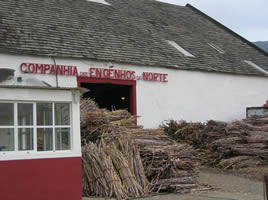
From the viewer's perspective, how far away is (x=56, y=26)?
55.6 ft

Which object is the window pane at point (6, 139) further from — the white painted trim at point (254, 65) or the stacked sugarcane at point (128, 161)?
the white painted trim at point (254, 65)

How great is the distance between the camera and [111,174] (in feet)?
32.9

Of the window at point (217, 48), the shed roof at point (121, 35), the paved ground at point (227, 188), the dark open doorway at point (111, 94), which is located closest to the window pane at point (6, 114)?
the paved ground at point (227, 188)

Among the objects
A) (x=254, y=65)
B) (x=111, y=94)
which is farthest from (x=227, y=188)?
(x=254, y=65)

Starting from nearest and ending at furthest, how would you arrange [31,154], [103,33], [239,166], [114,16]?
[31,154]
[239,166]
[103,33]
[114,16]

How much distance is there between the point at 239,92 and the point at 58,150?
1420cm

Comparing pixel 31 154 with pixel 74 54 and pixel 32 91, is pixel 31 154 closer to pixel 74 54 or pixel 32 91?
pixel 32 91

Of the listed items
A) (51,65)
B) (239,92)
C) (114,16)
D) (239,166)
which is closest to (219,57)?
(239,92)

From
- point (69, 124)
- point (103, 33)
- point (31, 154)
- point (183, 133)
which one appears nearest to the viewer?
point (31, 154)

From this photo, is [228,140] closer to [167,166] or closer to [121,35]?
[167,166]

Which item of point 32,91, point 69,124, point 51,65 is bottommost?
point 69,124

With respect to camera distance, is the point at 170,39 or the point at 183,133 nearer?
the point at 183,133

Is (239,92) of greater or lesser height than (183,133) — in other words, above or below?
above

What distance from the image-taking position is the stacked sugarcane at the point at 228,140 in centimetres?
1492
